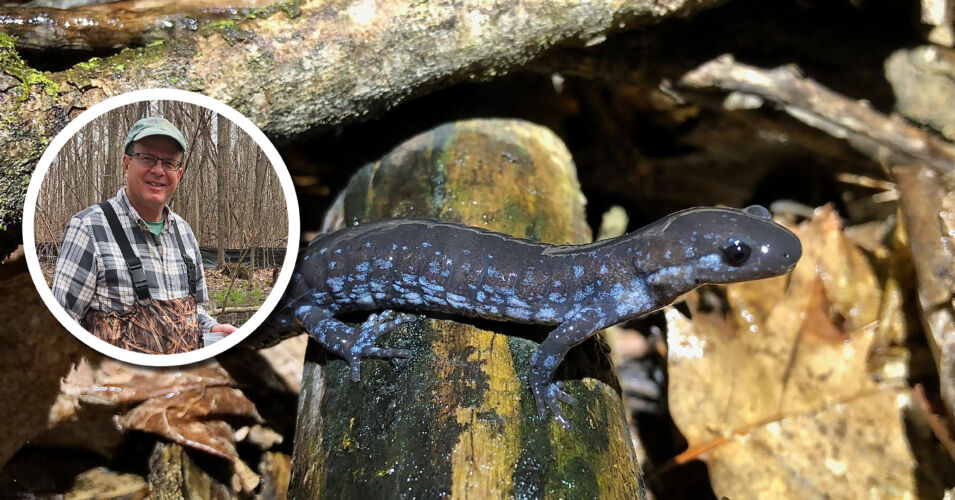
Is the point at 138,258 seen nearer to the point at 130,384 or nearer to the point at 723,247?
the point at 130,384

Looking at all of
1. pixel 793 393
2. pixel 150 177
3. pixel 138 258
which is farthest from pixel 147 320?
pixel 793 393

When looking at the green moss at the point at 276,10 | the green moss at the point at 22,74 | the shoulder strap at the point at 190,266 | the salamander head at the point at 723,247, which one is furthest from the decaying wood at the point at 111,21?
the salamander head at the point at 723,247

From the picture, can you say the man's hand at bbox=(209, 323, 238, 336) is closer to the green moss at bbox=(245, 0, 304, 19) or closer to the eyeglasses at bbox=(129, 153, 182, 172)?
the eyeglasses at bbox=(129, 153, 182, 172)

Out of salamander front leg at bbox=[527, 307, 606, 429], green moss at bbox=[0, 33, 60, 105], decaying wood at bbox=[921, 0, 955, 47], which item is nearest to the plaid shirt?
green moss at bbox=[0, 33, 60, 105]

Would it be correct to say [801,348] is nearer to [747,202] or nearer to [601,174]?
[747,202]

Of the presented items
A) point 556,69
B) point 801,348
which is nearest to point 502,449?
point 801,348

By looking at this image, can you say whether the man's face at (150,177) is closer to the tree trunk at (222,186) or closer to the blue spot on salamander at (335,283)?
the tree trunk at (222,186)
